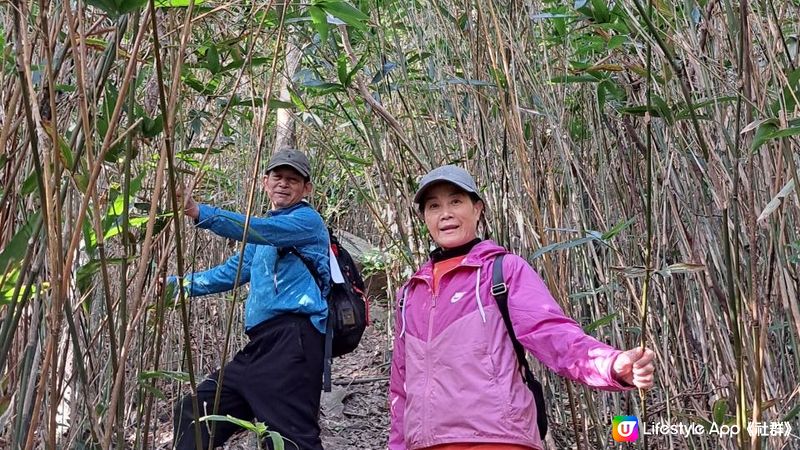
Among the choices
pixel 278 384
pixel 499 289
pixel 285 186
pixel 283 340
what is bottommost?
pixel 278 384

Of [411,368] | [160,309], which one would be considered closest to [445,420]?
[411,368]

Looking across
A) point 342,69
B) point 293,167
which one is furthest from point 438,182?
point 293,167

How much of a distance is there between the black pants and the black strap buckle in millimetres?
762

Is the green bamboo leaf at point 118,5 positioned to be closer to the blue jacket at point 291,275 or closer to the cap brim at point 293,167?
the blue jacket at point 291,275

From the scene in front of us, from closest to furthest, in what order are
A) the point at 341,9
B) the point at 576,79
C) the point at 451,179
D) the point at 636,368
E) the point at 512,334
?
the point at 636,368 → the point at 341,9 → the point at 512,334 → the point at 451,179 → the point at 576,79

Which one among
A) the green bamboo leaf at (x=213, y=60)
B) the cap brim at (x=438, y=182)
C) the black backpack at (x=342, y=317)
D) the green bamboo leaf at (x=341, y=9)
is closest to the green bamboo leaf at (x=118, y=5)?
the green bamboo leaf at (x=341, y=9)

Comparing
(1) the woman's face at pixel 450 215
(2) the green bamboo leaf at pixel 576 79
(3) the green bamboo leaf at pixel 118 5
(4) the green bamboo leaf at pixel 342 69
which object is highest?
(4) the green bamboo leaf at pixel 342 69

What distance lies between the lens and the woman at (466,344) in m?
1.22

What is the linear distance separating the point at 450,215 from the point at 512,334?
0.26 m

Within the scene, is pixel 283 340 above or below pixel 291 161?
below

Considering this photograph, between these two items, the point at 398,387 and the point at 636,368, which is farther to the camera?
the point at 398,387

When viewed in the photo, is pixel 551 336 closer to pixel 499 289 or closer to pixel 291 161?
pixel 499 289

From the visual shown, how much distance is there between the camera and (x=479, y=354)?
128cm

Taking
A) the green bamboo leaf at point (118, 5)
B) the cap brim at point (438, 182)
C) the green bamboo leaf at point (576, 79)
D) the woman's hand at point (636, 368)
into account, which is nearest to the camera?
the green bamboo leaf at point (118, 5)
